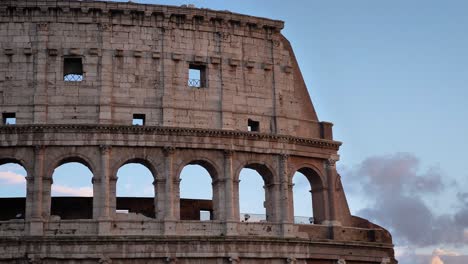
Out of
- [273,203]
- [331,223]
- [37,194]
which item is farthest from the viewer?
[331,223]

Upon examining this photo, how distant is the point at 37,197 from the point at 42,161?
1.32 m

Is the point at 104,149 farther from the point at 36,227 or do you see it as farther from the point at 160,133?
the point at 36,227

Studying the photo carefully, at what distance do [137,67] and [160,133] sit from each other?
280 centimetres

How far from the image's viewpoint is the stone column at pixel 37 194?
2789 centimetres

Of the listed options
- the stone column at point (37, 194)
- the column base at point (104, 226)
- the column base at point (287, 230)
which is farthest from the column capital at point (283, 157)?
the stone column at point (37, 194)

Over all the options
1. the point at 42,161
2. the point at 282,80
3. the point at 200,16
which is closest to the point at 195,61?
the point at 200,16

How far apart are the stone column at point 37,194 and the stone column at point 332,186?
1121 centimetres

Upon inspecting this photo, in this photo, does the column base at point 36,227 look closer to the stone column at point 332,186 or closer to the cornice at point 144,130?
the cornice at point 144,130

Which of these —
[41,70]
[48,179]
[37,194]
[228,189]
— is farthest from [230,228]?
[41,70]

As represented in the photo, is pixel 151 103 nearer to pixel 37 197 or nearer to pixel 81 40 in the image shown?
pixel 81 40

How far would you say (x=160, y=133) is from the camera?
96.9ft

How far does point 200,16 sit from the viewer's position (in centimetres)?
3131

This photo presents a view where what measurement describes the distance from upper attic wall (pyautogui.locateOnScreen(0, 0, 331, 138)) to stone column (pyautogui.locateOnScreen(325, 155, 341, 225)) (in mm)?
1702

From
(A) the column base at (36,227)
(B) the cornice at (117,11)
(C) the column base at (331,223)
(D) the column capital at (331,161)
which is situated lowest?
(A) the column base at (36,227)
